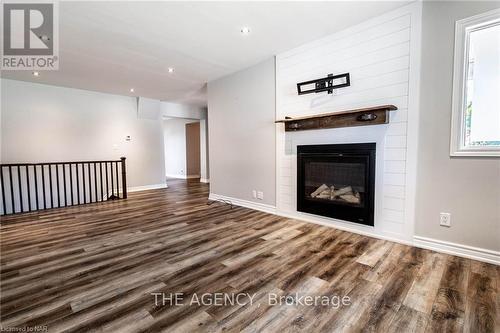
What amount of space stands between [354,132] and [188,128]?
24.8 ft

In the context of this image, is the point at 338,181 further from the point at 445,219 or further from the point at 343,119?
the point at 445,219

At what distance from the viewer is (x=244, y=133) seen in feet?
14.3

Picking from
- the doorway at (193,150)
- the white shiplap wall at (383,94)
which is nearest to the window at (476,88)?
the white shiplap wall at (383,94)

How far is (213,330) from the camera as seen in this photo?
1.36m

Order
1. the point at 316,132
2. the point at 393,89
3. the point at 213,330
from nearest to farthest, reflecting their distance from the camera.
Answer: the point at 213,330
the point at 393,89
the point at 316,132

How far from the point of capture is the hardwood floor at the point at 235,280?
1.44 meters

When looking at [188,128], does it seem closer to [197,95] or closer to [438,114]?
[197,95]

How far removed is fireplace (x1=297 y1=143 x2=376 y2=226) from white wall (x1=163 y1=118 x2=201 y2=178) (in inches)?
280

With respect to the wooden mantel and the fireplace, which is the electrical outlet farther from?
the wooden mantel

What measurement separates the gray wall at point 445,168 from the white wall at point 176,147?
27.4 ft

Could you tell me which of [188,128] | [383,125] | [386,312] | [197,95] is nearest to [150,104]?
[197,95]

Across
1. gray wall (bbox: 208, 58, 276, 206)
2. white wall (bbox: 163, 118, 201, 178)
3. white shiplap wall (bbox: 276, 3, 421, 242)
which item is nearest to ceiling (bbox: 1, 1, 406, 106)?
white shiplap wall (bbox: 276, 3, 421, 242)

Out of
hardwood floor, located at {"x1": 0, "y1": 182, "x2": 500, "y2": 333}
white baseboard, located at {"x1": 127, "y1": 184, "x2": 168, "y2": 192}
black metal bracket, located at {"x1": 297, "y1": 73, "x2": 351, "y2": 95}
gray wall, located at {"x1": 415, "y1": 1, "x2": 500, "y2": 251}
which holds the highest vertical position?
black metal bracket, located at {"x1": 297, "y1": 73, "x2": 351, "y2": 95}

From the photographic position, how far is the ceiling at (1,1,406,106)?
248 centimetres
